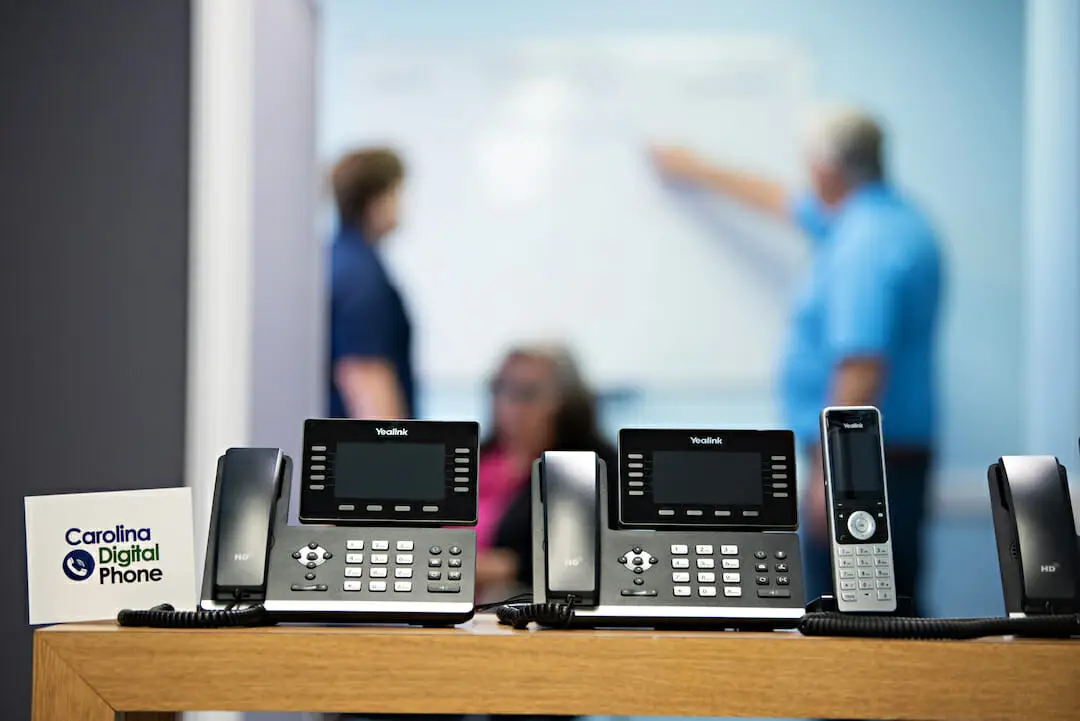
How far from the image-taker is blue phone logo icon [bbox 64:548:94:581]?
1.29m

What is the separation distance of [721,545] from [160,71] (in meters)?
1.29

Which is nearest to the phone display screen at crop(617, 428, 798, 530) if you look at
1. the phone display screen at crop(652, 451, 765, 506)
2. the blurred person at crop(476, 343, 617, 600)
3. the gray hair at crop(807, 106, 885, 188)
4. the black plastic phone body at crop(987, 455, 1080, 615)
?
the phone display screen at crop(652, 451, 765, 506)

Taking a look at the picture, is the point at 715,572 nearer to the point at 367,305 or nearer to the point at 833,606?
the point at 833,606

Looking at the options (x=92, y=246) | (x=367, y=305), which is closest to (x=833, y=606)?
(x=92, y=246)

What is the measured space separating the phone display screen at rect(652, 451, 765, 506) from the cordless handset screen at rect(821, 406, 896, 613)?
3.5 inches

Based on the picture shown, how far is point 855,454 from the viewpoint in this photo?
1288 millimetres

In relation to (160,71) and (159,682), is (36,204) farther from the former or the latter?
(159,682)

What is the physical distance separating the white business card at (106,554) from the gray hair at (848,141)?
7.47ft

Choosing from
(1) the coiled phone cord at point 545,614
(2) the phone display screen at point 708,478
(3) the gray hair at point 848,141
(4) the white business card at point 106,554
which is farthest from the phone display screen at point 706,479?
(3) the gray hair at point 848,141

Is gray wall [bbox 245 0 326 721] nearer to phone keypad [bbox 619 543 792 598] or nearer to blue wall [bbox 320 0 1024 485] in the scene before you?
blue wall [bbox 320 0 1024 485]

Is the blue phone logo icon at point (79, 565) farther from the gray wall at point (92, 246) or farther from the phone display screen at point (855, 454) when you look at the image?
the phone display screen at point (855, 454)

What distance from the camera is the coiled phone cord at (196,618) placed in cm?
119

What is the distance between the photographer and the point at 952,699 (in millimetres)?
1126

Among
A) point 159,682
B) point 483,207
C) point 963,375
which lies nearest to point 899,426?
point 963,375
